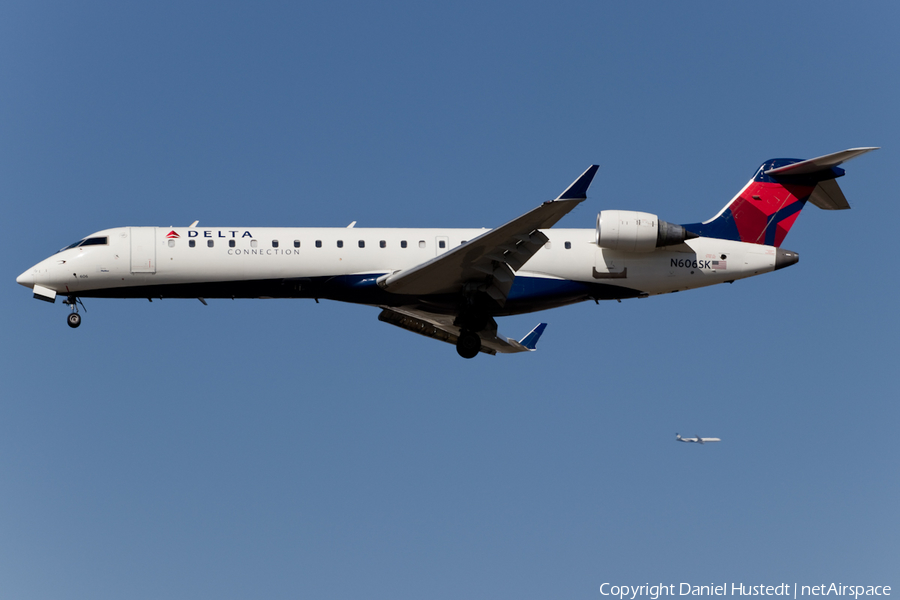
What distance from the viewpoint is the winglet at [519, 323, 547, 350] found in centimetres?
2970

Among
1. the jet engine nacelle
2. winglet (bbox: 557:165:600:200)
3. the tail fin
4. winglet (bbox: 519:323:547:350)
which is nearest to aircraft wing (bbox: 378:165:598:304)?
winglet (bbox: 557:165:600:200)

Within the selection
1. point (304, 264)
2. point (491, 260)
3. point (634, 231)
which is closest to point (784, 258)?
point (634, 231)

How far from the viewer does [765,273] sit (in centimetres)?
2627

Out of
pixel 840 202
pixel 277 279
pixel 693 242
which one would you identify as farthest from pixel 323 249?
pixel 840 202

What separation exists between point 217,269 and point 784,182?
14.8 metres

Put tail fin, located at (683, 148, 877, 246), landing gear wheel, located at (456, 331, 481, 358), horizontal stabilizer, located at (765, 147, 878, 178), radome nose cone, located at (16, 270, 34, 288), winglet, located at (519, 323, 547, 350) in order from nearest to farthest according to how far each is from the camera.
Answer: radome nose cone, located at (16, 270, 34, 288), horizontal stabilizer, located at (765, 147, 878, 178), landing gear wheel, located at (456, 331, 481, 358), tail fin, located at (683, 148, 877, 246), winglet, located at (519, 323, 547, 350)

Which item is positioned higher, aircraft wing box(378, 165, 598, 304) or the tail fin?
the tail fin

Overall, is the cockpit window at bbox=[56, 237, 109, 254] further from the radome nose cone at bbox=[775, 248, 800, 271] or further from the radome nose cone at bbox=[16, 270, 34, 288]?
the radome nose cone at bbox=[775, 248, 800, 271]

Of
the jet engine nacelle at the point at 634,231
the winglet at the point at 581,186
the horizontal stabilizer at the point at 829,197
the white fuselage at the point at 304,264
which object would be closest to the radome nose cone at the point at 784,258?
the horizontal stabilizer at the point at 829,197

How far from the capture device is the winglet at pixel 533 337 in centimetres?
2970

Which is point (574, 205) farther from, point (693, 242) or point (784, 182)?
point (784, 182)

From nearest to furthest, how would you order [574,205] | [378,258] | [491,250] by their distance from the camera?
[574,205]
[491,250]
[378,258]

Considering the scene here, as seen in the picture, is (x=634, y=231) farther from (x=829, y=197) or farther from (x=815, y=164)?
(x=829, y=197)

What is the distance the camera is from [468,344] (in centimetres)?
2627
